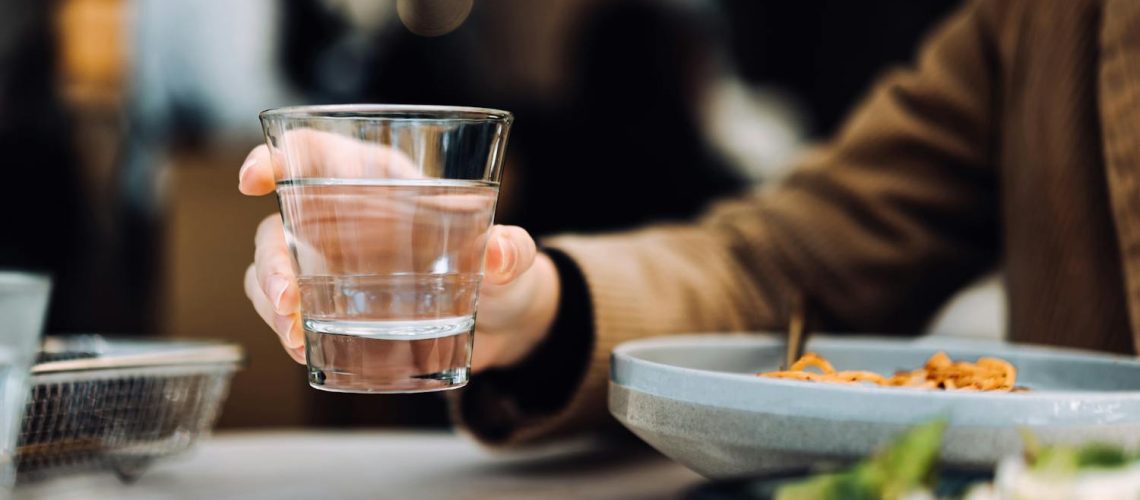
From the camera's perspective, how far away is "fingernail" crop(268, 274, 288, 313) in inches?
17.3

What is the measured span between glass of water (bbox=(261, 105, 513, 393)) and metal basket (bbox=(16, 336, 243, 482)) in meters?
0.19

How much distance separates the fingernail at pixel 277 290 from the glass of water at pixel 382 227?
2 centimetres

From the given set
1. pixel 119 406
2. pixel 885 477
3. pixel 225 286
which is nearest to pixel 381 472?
pixel 119 406

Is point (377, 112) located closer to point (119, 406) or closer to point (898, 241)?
point (119, 406)

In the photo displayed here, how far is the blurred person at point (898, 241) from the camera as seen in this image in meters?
0.70

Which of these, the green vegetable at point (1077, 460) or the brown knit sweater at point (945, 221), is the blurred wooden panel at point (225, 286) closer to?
the brown knit sweater at point (945, 221)

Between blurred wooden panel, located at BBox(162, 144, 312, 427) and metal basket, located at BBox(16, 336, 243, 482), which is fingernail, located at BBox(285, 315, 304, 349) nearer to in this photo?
metal basket, located at BBox(16, 336, 243, 482)

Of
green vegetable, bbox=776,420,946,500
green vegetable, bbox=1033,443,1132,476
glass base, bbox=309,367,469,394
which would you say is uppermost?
green vegetable, bbox=1033,443,1132,476

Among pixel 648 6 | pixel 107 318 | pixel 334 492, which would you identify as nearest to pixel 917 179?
pixel 334 492

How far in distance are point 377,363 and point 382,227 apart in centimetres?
6

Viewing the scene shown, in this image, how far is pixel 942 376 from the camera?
0.48 metres

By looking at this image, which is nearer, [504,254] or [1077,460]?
[1077,460]

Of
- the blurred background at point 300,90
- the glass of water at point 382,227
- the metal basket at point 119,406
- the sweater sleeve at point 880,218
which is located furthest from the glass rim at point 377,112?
the blurred background at point 300,90

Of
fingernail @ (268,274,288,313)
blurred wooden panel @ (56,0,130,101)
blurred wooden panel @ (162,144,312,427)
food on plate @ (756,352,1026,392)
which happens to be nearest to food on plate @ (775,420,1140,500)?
food on plate @ (756,352,1026,392)
